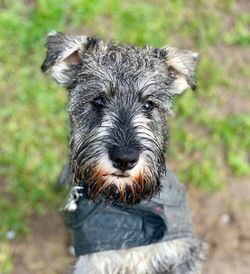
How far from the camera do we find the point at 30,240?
6008mm

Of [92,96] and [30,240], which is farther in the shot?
[30,240]

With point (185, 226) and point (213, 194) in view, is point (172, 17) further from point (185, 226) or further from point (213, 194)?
point (185, 226)

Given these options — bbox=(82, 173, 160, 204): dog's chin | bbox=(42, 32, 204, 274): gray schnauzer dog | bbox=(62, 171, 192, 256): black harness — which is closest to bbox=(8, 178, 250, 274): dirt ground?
bbox=(42, 32, 204, 274): gray schnauzer dog

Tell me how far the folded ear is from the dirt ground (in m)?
1.84

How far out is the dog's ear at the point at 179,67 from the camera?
484 centimetres

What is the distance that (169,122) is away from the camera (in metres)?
6.66

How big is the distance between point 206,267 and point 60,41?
2596 mm

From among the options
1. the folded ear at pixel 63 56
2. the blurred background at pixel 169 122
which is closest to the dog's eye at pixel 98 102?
the folded ear at pixel 63 56

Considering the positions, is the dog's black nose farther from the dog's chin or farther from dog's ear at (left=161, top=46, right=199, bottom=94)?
dog's ear at (left=161, top=46, right=199, bottom=94)

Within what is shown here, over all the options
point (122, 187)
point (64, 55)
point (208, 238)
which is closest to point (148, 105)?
A: point (122, 187)

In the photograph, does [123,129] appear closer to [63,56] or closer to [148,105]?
[148,105]

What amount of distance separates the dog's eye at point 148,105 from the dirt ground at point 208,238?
6.58 ft

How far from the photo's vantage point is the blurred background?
604 cm

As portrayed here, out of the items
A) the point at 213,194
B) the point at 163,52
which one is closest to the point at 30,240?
the point at 213,194
